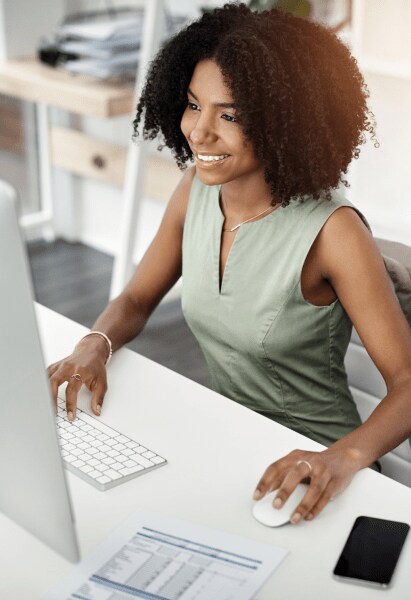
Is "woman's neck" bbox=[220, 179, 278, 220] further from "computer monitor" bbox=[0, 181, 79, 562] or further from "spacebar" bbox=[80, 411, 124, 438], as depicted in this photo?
"computer monitor" bbox=[0, 181, 79, 562]

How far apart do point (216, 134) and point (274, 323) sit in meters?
0.31

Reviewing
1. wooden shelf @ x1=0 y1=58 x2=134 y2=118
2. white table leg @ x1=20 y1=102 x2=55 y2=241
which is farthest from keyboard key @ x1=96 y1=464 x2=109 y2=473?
white table leg @ x1=20 y1=102 x2=55 y2=241

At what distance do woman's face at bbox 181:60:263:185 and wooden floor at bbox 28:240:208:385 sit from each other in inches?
55.8

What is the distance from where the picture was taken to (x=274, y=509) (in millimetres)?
1050

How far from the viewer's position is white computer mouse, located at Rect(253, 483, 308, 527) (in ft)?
3.39

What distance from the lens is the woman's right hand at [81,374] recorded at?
4.22 ft

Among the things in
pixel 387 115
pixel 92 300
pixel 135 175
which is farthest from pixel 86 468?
pixel 92 300

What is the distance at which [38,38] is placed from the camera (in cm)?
355

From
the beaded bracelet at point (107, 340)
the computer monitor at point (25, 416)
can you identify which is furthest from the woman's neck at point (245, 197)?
the computer monitor at point (25, 416)

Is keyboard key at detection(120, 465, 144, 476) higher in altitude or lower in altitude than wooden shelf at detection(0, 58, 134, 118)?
lower

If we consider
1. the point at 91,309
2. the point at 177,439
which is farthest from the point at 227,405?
the point at 91,309

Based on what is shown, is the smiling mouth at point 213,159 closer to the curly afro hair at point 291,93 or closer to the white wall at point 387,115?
the curly afro hair at point 291,93

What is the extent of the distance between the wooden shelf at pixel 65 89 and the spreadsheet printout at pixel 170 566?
2.02 m

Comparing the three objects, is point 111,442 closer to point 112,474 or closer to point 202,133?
point 112,474
